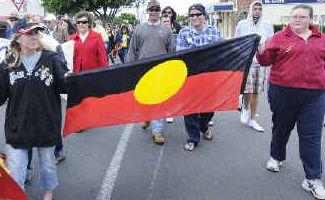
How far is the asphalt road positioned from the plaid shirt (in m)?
1.32

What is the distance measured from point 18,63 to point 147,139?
3.55 meters

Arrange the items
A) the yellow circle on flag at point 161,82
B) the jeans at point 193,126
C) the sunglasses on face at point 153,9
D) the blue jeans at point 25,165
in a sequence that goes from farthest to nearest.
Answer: the sunglasses on face at point 153,9 < the jeans at point 193,126 < the yellow circle on flag at point 161,82 < the blue jeans at point 25,165

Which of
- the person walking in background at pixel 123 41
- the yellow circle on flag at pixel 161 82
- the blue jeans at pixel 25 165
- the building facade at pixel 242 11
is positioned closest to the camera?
the blue jeans at pixel 25 165

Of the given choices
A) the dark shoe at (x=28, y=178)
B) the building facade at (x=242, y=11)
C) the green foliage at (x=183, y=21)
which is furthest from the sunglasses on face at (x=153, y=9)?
the building facade at (x=242, y=11)

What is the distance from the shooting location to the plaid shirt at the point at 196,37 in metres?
6.76

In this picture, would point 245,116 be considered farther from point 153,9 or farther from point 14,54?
point 14,54

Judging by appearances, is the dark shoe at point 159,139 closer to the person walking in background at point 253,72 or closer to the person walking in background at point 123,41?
the person walking in background at point 253,72

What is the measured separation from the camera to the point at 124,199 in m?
5.14

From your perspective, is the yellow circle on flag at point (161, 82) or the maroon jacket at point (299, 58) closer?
the maroon jacket at point (299, 58)

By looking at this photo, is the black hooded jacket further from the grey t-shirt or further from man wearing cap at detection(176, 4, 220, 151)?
the grey t-shirt

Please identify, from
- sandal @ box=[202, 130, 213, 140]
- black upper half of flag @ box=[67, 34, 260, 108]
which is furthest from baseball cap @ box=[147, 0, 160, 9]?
black upper half of flag @ box=[67, 34, 260, 108]

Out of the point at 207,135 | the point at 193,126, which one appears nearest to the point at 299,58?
the point at 193,126

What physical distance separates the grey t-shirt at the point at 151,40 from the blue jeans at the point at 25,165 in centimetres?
320

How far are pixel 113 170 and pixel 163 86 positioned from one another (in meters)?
1.18
